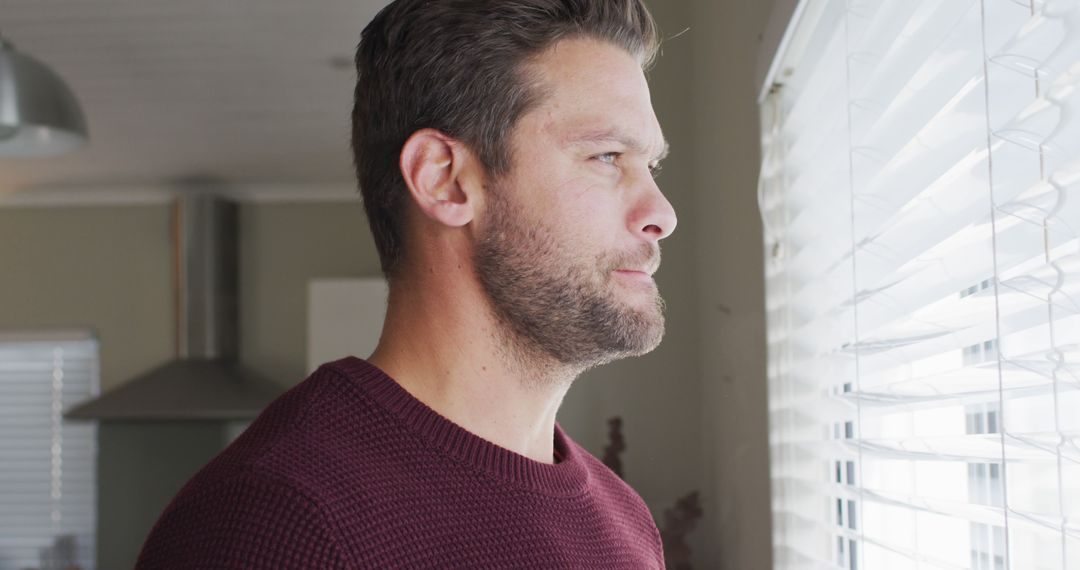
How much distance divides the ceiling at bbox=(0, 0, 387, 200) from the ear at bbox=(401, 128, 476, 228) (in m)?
1.05

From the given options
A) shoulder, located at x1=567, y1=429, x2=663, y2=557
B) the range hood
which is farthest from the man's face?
the range hood

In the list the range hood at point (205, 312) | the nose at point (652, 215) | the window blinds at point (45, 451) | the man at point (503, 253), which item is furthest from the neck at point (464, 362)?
the window blinds at point (45, 451)

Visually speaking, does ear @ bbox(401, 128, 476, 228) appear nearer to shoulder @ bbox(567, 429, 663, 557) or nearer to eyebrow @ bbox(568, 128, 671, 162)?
eyebrow @ bbox(568, 128, 671, 162)

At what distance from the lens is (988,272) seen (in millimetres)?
498

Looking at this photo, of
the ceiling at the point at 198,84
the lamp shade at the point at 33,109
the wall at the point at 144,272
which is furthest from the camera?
the wall at the point at 144,272

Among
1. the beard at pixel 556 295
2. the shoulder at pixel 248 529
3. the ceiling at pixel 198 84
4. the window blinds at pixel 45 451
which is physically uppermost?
the ceiling at pixel 198 84

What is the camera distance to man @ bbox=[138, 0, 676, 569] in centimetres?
66

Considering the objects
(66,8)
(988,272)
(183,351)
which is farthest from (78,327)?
(988,272)

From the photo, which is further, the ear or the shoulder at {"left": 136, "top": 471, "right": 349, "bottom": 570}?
the ear

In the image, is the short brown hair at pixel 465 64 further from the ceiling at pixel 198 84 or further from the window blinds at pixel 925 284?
the ceiling at pixel 198 84

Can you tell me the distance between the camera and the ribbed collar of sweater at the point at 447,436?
67 centimetres

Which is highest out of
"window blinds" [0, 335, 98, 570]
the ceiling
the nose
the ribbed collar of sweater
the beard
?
the ceiling

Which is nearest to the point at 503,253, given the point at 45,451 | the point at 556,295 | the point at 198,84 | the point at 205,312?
the point at 556,295

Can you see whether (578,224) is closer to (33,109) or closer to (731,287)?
(731,287)
